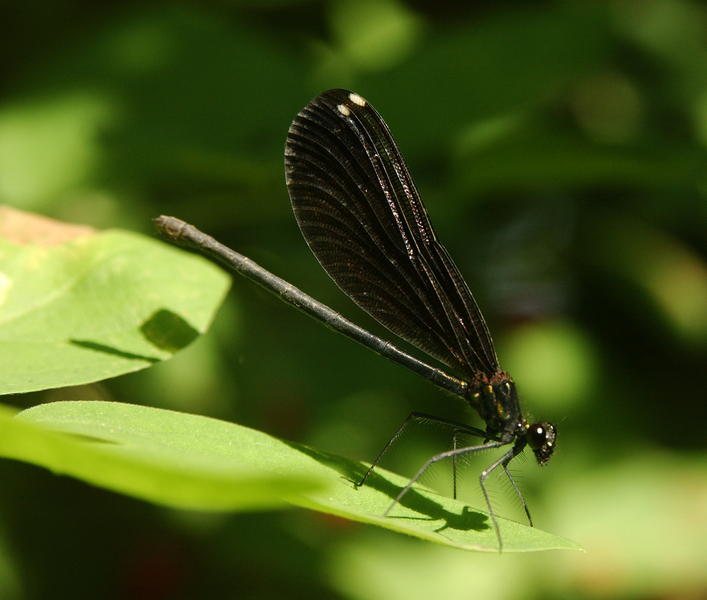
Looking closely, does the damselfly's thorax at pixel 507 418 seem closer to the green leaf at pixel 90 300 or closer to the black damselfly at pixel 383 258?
the black damselfly at pixel 383 258

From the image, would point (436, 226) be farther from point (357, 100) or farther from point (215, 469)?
point (215, 469)

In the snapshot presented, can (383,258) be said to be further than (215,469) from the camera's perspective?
Yes

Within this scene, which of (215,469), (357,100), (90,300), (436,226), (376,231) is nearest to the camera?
(215,469)

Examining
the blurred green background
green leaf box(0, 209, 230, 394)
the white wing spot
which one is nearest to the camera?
green leaf box(0, 209, 230, 394)

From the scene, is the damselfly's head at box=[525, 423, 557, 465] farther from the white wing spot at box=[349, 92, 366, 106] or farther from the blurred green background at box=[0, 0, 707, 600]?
the white wing spot at box=[349, 92, 366, 106]

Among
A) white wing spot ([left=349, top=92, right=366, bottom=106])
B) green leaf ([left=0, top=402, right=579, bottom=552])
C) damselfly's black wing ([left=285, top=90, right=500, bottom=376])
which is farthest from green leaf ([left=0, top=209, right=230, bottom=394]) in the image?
white wing spot ([left=349, top=92, right=366, bottom=106])

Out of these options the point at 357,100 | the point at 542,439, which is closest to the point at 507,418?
the point at 542,439

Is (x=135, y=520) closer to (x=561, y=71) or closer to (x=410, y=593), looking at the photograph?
(x=410, y=593)

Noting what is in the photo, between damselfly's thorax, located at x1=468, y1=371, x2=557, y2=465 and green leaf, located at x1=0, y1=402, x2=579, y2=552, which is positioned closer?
green leaf, located at x1=0, y1=402, x2=579, y2=552
